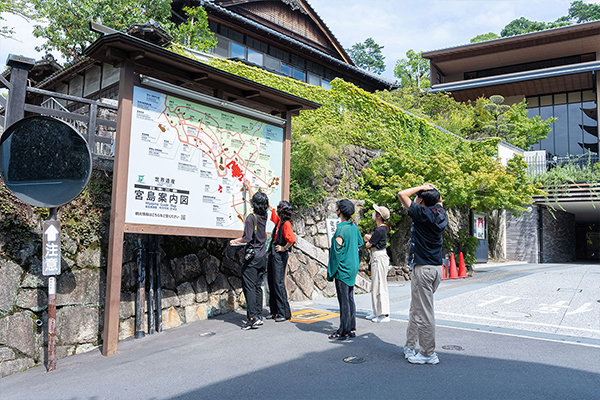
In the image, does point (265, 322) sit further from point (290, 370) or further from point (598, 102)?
point (598, 102)

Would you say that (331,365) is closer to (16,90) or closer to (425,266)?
(425,266)

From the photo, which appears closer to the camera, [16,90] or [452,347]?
[452,347]

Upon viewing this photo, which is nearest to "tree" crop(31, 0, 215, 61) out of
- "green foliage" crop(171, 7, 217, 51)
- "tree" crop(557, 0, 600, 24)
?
"green foliage" crop(171, 7, 217, 51)

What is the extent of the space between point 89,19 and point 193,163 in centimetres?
1191

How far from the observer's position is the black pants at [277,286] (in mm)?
7102

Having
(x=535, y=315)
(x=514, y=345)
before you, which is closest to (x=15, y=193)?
(x=514, y=345)

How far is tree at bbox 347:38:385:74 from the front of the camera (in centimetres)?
5700

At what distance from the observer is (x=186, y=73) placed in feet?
22.1

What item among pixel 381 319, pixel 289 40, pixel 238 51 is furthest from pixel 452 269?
pixel 238 51

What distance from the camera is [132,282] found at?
654 cm

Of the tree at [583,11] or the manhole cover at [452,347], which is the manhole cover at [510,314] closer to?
the manhole cover at [452,347]

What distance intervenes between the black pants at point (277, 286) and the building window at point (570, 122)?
89.0ft

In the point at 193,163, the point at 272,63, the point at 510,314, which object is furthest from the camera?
the point at 272,63

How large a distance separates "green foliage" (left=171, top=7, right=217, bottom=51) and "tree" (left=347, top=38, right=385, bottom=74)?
44251 mm
